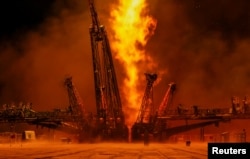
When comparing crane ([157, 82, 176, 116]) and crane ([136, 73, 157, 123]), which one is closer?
crane ([136, 73, 157, 123])

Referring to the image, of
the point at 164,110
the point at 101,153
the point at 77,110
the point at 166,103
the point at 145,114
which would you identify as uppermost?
the point at 166,103

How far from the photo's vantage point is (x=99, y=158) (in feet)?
177

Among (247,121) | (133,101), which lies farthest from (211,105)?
(133,101)

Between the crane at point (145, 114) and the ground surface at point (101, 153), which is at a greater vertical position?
the crane at point (145, 114)

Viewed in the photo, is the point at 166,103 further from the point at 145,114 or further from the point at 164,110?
the point at 145,114

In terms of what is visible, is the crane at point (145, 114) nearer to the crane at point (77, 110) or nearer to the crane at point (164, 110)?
the crane at point (164, 110)

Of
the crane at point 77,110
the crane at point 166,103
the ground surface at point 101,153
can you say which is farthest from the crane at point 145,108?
the ground surface at point 101,153

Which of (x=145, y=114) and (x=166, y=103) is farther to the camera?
(x=166, y=103)

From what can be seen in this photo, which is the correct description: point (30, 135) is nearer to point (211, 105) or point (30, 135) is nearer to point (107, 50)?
point (107, 50)

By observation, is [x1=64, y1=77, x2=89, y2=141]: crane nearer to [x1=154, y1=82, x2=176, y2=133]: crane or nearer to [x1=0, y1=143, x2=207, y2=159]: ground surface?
[x1=154, y1=82, x2=176, y2=133]: crane

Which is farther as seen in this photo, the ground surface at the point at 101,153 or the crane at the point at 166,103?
the crane at the point at 166,103

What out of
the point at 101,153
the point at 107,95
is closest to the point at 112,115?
the point at 107,95

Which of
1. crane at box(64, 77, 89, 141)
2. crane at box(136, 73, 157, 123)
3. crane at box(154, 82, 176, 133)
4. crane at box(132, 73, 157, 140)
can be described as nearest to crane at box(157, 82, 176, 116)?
crane at box(154, 82, 176, 133)

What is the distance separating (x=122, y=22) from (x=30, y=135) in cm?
4542
